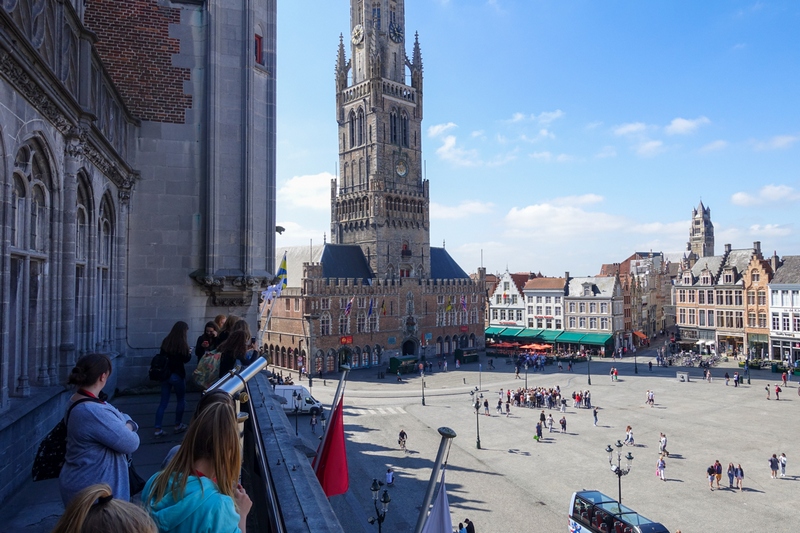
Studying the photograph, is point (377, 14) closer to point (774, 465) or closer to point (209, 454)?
point (774, 465)

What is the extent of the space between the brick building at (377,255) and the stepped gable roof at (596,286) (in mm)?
12115

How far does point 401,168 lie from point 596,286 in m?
29.0

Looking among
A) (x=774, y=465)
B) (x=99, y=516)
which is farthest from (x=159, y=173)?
(x=774, y=465)

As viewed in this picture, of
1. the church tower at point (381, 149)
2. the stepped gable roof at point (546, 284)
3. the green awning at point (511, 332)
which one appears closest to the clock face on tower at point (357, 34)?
the church tower at point (381, 149)

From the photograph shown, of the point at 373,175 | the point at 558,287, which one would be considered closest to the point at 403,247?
the point at 373,175

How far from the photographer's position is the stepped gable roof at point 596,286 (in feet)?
216

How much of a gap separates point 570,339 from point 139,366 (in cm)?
6157

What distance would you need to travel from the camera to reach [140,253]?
38.2 ft

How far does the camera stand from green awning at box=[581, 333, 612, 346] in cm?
6425

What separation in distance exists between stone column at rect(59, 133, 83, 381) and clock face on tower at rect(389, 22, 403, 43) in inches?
2787

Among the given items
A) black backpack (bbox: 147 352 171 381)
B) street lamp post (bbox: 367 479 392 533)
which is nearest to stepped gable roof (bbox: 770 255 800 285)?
street lamp post (bbox: 367 479 392 533)

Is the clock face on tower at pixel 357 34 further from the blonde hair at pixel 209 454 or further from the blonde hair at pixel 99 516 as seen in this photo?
the blonde hair at pixel 99 516

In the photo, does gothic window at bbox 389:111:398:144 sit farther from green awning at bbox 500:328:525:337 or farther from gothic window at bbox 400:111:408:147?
green awning at bbox 500:328:525:337

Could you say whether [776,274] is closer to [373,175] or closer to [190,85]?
[373,175]
